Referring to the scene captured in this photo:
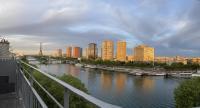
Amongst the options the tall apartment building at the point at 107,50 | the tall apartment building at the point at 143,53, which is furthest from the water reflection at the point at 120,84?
the tall apartment building at the point at 107,50

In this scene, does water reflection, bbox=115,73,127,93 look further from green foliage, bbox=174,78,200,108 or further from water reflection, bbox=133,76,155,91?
green foliage, bbox=174,78,200,108

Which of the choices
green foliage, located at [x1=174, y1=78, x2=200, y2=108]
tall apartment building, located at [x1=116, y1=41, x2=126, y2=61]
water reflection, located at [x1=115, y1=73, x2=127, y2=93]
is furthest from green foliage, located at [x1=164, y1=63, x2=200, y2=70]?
green foliage, located at [x1=174, y1=78, x2=200, y2=108]

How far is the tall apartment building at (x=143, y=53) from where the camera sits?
536ft

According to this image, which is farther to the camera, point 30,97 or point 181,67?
point 181,67

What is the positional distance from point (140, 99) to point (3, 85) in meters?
33.1

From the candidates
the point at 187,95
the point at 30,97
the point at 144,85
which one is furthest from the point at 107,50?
the point at 30,97

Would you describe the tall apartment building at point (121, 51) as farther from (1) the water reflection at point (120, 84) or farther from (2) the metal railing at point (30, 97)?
(2) the metal railing at point (30, 97)

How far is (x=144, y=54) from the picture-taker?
164 meters

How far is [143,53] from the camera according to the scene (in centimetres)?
16450

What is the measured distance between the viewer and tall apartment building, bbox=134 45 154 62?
163250mm

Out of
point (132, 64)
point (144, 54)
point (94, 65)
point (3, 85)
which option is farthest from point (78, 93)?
point (144, 54)

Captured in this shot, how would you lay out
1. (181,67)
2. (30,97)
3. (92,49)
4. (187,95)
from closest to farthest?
(30,97) < (187,95) < (181,67) < (92,49)

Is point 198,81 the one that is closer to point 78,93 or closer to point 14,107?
point 14,107

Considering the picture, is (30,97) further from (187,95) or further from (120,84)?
(120,84)
